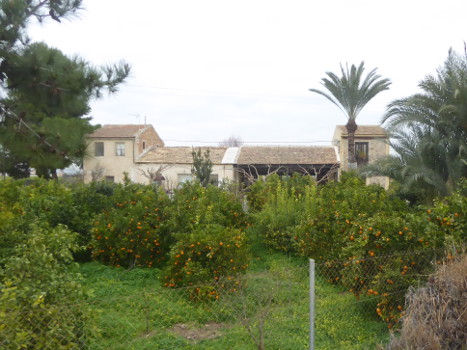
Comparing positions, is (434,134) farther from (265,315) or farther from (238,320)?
(265,315)

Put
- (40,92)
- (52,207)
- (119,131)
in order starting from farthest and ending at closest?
(119,131) → (52,207) → (40,92)

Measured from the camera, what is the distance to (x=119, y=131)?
32.8m

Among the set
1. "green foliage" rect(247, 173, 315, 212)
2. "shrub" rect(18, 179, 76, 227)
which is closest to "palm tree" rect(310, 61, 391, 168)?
"green foliage" rect(247, 173, 315, 212)

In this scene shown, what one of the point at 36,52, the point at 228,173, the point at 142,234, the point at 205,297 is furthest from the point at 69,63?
the point at 228,173

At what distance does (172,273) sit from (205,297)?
0.82 metres

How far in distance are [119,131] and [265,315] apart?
29891 millimetres

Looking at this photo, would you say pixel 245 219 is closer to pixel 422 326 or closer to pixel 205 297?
pixel 205 297

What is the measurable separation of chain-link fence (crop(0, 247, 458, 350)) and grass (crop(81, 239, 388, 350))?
1 centimetres

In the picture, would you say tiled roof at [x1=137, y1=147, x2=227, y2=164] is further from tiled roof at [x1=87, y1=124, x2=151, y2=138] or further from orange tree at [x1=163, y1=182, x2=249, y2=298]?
orange tree at [x1=163, y1=182, x2=249, y2=298]

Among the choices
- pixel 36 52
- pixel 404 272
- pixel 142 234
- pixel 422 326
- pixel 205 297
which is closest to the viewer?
pixel 422 326

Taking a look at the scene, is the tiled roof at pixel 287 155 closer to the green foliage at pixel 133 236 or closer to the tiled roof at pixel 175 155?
the tiled roof at pixel 175 155

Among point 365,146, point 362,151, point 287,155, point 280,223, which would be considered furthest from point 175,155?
point 280,223

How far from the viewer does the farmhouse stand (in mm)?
30031

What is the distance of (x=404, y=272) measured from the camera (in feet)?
17.6
